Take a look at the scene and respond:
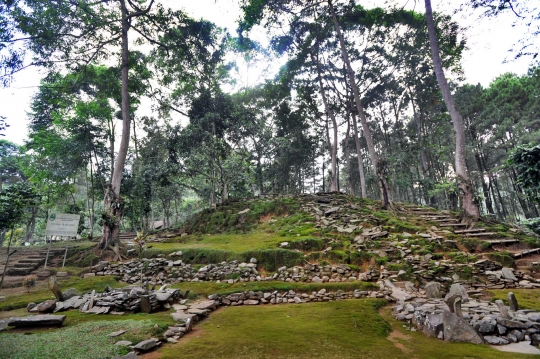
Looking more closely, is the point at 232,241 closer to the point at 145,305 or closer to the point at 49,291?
the point at 145,305

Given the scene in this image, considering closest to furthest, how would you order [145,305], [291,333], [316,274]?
[291,333] → [145,305] → [316,274]

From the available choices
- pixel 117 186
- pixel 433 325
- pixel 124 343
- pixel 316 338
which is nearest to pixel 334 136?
pixel 117 186

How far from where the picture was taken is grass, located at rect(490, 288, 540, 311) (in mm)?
4605

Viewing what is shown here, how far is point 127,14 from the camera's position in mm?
12922

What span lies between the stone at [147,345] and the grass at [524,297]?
6.60 metres

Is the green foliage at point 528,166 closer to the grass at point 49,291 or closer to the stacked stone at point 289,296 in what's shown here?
the stacked stone at point 289,296

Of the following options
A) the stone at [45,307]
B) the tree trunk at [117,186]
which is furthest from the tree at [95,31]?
the stone at [45,307]

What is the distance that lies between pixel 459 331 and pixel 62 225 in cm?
1282

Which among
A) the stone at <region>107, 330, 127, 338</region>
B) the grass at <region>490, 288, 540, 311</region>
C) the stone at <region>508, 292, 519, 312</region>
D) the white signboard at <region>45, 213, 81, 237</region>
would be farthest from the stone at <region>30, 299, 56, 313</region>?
the grass at <region>490, 288, 540, 311</region>

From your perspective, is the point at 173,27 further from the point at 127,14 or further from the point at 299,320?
the point at 299,320

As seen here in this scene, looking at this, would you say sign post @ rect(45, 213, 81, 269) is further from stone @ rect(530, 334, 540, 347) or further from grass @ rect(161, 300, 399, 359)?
stone @ rect(530, 334, 540, 347)

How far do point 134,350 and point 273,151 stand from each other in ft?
60.0

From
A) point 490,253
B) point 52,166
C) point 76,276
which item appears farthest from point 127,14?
point 490,253

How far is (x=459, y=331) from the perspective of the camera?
361cm
